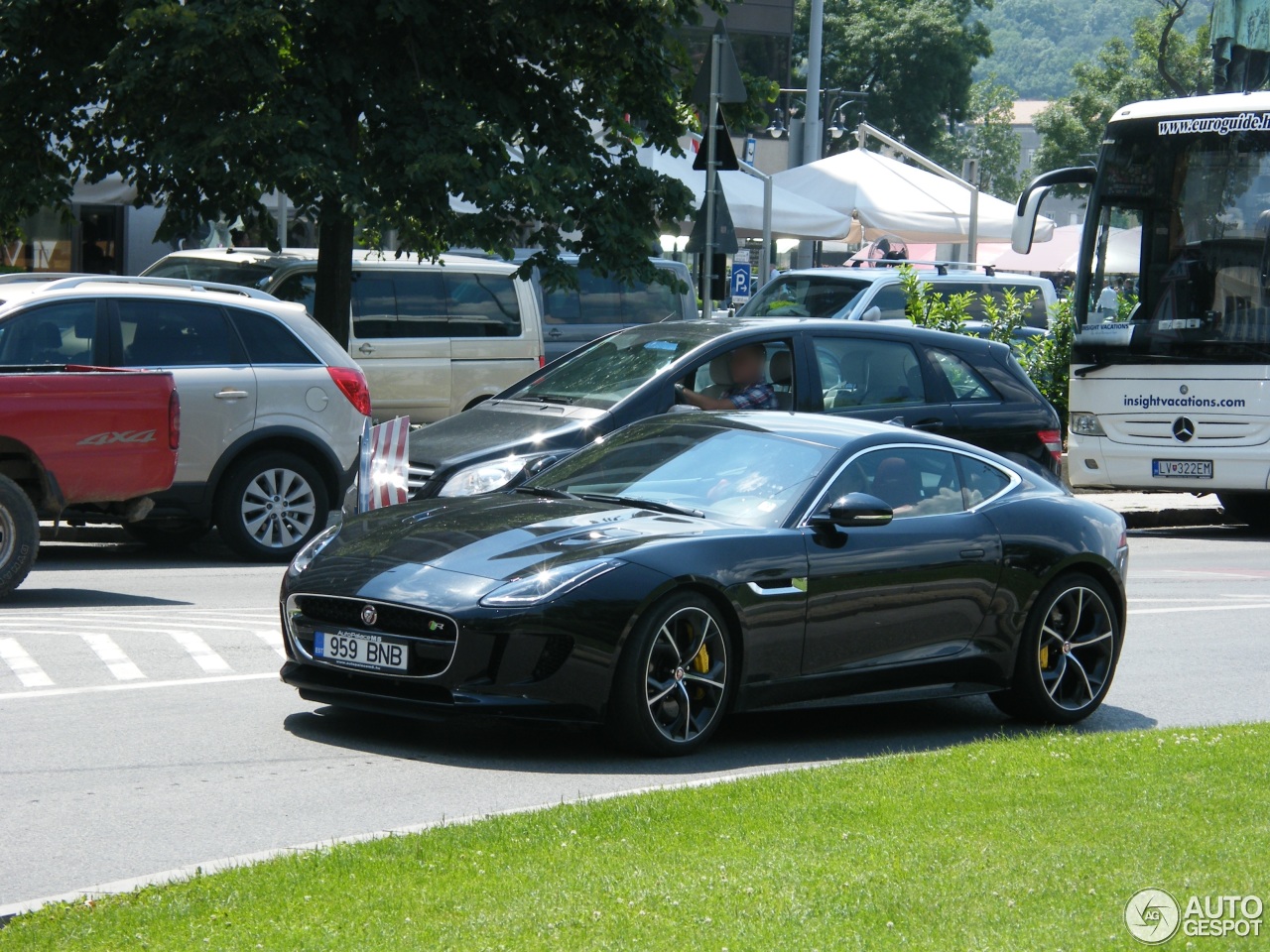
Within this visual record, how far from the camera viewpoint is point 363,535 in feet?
25.7

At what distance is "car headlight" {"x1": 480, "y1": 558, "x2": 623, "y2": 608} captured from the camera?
702cm

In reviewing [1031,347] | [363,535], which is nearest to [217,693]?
[363,535]

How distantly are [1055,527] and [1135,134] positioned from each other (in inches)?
406

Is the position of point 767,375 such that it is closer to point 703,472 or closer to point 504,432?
point 504,432

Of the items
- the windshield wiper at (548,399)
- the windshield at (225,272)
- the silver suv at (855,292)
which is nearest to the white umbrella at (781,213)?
the silver suv at (855,292)

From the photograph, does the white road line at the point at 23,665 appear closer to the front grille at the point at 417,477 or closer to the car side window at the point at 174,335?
the front grille at the point at 417,477

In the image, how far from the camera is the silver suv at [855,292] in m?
21.4

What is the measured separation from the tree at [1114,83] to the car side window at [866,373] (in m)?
51.8

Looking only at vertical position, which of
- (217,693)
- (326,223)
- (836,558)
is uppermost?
(326,223)

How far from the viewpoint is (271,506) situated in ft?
43.9

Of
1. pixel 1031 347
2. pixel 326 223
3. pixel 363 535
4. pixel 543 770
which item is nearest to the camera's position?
pixel 543 770

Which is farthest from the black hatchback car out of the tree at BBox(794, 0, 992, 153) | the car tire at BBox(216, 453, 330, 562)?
the tree at BBox(794, 0, 992, 153)

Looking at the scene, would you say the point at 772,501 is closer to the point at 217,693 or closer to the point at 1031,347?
the point at 217,693

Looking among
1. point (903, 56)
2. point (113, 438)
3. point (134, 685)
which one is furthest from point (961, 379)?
point (903, 56)
